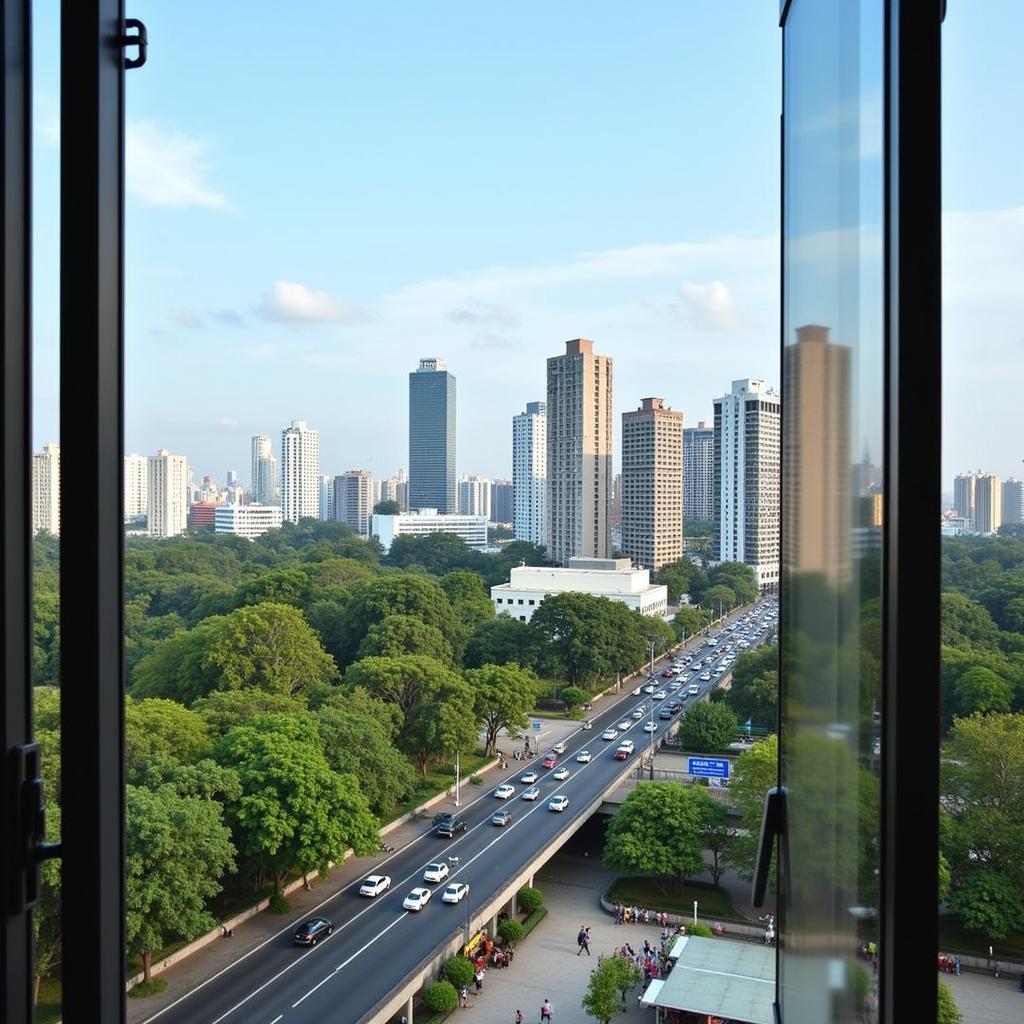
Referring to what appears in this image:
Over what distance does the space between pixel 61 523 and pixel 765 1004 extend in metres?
4.34

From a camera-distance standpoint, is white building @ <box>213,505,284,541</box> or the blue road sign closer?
the blue road sign

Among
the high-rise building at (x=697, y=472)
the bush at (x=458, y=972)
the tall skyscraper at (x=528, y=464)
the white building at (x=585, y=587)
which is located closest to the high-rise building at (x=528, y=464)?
the tall skyscraper at (x=528, y=464)

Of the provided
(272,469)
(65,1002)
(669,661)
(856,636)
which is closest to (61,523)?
(65,1002)

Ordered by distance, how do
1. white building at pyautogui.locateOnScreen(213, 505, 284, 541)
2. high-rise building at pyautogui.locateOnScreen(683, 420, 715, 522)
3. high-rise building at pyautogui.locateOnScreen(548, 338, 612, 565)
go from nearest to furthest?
high-rise building at pyautogui.locateOnScreen(548, 338, 612, 565), high-rise building at pyautogui.locateOnScreen(683, 420, 715, 522), white building at pyautogui.locateOnScreen(213, 505, 284, 541)

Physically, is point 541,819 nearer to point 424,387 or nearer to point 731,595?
point 731,595

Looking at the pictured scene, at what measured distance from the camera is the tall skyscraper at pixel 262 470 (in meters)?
29.2

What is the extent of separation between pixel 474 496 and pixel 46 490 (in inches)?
1419

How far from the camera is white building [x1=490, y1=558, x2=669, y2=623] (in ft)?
41.2

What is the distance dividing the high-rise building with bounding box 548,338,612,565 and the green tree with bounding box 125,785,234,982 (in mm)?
12903

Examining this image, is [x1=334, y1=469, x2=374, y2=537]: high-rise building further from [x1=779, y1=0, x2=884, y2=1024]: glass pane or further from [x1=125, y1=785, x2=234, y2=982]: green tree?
[x1=779, y1=0, x2=884, y2=1024]: glass pane

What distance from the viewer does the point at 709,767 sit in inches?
256

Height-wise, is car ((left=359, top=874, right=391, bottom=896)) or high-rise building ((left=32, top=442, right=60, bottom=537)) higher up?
high-rise building ((left=32, top=442, right=60, bottom=537))

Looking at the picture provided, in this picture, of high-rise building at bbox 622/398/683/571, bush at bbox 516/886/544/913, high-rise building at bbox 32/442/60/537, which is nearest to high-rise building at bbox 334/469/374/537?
high-rise building at bbox 622/398/683/571

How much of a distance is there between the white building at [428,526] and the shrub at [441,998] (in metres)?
19.7
